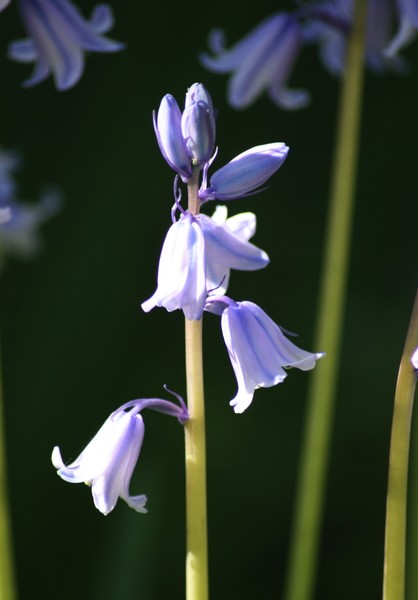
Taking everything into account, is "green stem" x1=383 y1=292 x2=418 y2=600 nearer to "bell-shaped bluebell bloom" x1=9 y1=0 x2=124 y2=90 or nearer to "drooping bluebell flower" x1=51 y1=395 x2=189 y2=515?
"drooping bluebell flower" x1=51 y1=395 x2=189 y2=515

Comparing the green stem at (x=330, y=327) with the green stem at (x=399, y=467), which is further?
the green stem at (x=330, y=327)

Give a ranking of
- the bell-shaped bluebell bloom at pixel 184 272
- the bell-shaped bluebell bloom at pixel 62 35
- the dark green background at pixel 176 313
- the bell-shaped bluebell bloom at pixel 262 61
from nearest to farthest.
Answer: the bell-shaped bluebell bloom at pixel 184 272 < the bell-shaped bluebell bloom at pixel 62 35 < the bell-shaped bluebell bloom at pixel 262 61 < the dark green background at pixel 176 313

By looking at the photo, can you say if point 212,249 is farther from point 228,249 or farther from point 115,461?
point 115,461

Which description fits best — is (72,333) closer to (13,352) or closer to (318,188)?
(13,352)

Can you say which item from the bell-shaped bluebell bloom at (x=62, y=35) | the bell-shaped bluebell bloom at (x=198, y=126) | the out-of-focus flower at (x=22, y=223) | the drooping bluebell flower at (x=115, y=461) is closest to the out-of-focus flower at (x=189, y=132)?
the bell-shaped bluebell bloom at (x=198, y=126)

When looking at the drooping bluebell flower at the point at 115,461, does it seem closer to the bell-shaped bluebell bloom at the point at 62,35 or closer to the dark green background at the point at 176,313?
the bell-shaped bluebell bloom at the point at 62,35

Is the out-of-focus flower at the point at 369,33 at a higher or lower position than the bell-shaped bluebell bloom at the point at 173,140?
higher
